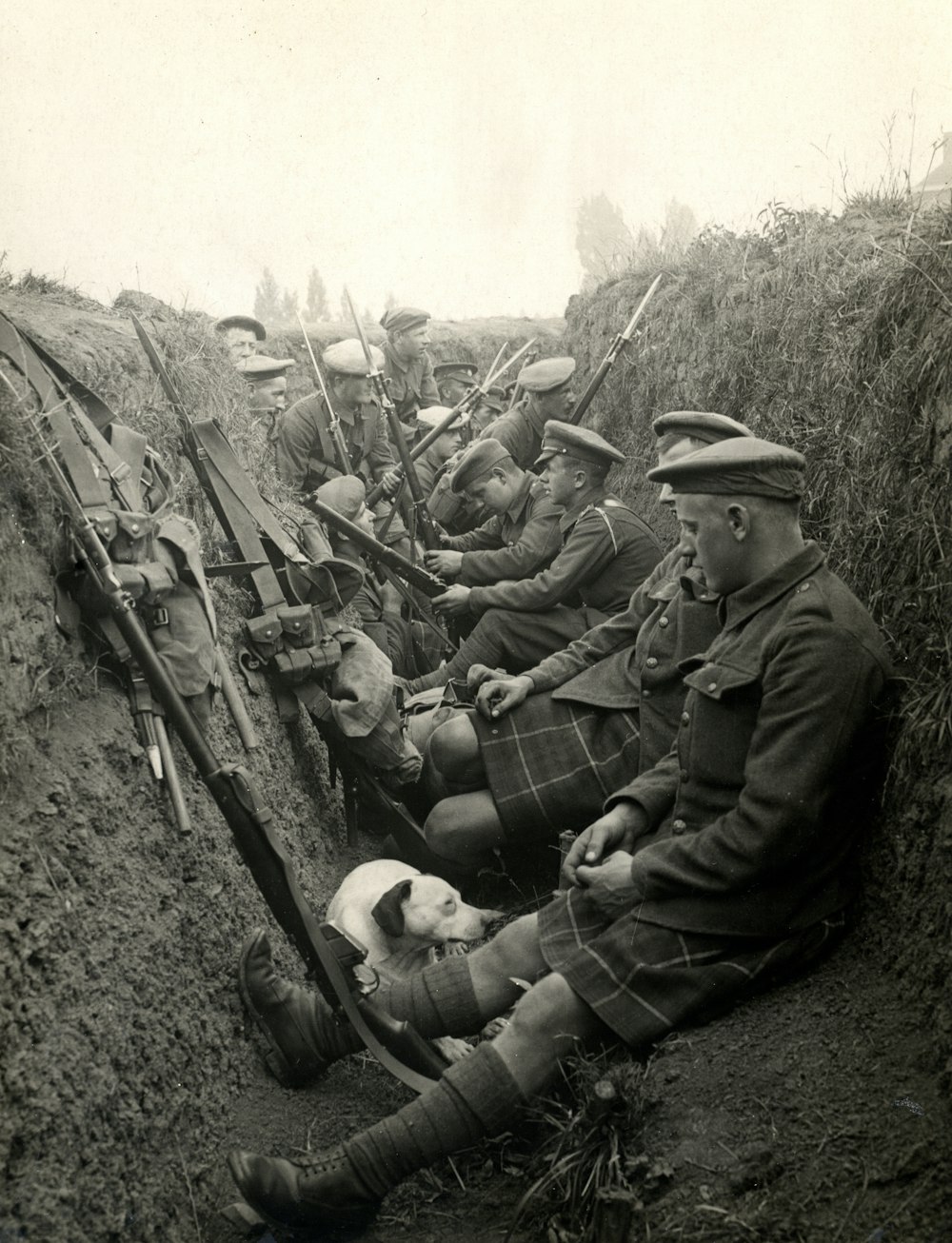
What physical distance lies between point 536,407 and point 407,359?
323 cm

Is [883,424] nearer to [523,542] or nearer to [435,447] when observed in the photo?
[523,542]

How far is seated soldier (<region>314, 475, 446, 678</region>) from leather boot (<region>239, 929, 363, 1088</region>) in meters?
3.46

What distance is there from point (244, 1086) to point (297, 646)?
1.91 meters

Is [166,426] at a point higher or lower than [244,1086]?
higher

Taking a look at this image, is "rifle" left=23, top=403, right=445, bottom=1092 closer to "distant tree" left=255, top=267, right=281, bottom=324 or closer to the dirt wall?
the dirt wall

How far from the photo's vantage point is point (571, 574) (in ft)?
16.9

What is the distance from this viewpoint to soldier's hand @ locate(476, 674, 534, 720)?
427 cm

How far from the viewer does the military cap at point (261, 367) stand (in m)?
8.94

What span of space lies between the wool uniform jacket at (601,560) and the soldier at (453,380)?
6567mm

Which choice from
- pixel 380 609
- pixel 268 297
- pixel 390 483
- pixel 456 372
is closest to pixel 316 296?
pixel 268 297

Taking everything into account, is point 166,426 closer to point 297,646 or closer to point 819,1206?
point 297,646

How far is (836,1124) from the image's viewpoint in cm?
219

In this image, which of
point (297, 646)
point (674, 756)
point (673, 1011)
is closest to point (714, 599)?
point (674, 756)

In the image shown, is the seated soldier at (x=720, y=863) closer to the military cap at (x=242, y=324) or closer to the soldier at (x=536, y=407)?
the soldier at (x=536, y=407)
